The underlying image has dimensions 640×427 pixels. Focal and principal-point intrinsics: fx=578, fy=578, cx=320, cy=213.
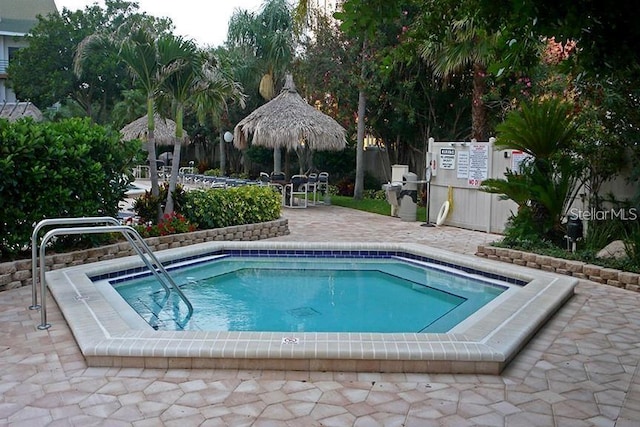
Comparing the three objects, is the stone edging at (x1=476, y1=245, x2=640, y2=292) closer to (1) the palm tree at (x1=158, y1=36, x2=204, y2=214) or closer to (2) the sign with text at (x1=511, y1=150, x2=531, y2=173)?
(2) the sign with text at (x1=511, y1=150, x2=531, y2=173)

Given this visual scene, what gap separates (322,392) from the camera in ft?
12.8

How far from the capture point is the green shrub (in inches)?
397

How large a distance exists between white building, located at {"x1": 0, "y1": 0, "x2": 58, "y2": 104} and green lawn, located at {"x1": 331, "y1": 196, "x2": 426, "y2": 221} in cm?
2519

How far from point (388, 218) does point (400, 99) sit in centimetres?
479

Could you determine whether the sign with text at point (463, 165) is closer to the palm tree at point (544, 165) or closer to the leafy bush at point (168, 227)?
the palm tree at point (544, 165)

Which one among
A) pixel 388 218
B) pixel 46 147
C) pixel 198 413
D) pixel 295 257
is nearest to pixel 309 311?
pixel 295 257

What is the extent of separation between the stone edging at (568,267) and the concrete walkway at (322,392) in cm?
205

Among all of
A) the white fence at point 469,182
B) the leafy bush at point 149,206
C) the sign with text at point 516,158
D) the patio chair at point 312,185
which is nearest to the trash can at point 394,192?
the white fence at point 469,182

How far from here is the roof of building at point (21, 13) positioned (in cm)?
3378

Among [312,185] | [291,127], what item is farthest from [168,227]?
[312,185]

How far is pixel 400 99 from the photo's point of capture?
17.3 meters

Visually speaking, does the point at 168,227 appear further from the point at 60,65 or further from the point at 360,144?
the point at 60,65

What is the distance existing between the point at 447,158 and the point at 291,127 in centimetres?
532

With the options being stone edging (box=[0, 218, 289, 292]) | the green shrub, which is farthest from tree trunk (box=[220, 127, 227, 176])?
stone edging (box=[0, 218, 289, 292])
